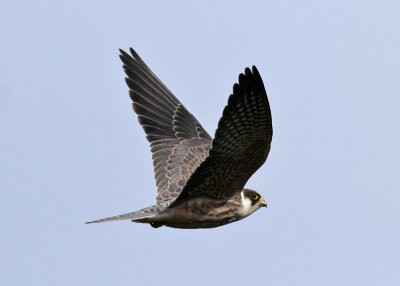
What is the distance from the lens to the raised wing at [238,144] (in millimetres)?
7727

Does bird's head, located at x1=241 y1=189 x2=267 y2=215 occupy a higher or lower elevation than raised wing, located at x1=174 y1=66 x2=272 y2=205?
lower

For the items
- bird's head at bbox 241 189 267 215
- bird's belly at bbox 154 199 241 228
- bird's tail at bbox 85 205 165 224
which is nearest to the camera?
bird's tail at bbox 85 205 165 224

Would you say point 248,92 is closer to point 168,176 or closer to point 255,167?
point 255,167

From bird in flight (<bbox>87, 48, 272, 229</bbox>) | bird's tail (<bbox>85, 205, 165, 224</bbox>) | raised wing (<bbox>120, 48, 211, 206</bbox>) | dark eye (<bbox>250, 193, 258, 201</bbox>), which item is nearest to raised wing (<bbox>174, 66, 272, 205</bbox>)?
bird in flight (<bbox>87, 48, 272, 229</bbox>)

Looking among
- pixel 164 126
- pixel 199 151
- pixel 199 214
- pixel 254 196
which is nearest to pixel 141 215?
pixel 199 214

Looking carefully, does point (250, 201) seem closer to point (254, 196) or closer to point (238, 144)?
point (254, 196)

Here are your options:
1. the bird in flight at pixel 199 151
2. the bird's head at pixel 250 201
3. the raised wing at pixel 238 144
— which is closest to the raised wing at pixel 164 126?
the bird in flight at pixel 199 151

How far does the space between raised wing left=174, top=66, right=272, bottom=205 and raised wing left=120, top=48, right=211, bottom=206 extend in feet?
4.13

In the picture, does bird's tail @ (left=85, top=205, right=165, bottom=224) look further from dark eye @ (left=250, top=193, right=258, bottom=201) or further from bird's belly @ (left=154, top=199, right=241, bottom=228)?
dark eye @ (left=250, top=193, right=258, bottom=201)

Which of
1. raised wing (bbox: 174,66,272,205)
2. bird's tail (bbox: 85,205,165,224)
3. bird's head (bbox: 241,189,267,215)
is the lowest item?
bird's tail (bbox: 85,205,165,224)

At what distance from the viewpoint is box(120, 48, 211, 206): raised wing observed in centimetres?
1009

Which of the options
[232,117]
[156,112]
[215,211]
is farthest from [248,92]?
[156,112]

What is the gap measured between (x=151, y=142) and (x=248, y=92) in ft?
10.1

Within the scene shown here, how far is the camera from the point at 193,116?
36.7 feet
